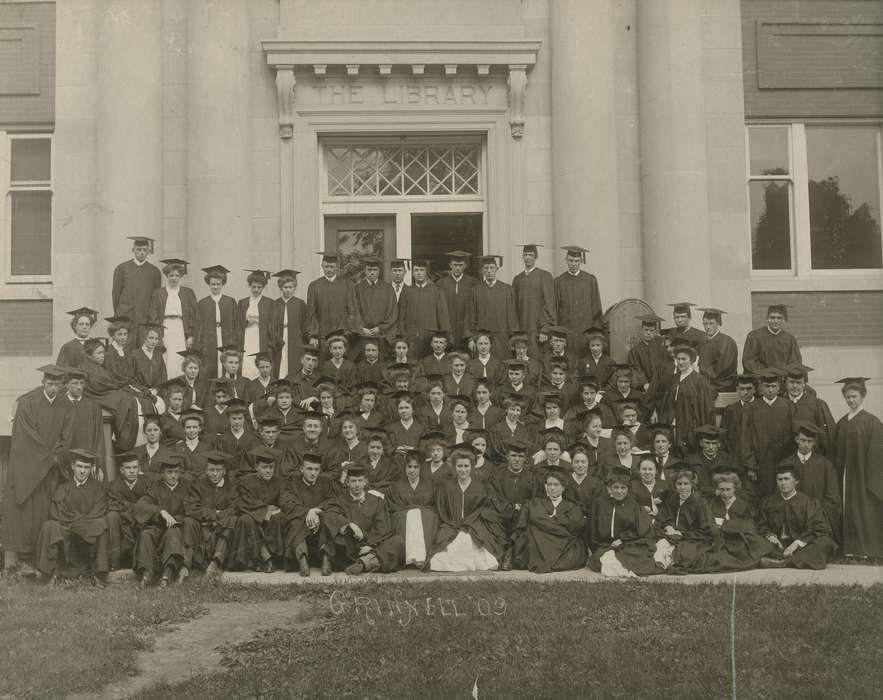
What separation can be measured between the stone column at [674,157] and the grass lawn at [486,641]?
5.94 m

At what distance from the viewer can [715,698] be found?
6.66 metres

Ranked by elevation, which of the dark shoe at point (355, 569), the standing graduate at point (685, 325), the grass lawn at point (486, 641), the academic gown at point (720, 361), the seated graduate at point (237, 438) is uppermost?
the standing graduate at point (685, 325)

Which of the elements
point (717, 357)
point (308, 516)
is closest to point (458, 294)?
point (717, 357)

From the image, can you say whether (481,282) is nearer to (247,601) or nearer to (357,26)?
(357,26)

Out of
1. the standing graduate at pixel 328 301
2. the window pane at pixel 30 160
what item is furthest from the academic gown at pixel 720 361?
the window pane at pixel 30 160

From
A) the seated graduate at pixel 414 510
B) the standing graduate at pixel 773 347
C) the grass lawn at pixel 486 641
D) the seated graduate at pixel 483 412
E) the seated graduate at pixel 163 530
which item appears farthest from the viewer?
the standing graduate at pixel 773 347

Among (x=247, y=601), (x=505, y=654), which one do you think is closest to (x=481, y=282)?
(x=247, y=601)

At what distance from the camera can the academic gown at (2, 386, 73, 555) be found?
10539 mm

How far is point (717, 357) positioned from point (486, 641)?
245 inches

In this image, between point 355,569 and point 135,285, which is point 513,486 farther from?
point 135,285

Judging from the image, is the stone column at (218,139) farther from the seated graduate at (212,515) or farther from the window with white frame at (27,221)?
the seated graduate at (212,515)

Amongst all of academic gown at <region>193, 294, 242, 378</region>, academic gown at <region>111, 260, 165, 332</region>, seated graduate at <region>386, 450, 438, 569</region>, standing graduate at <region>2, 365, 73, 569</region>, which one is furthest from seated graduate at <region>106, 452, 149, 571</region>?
academic gown at <region>111, 260, 165, 332</region>

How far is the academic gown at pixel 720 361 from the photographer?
12617mm

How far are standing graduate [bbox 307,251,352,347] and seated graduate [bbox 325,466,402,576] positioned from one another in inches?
121
